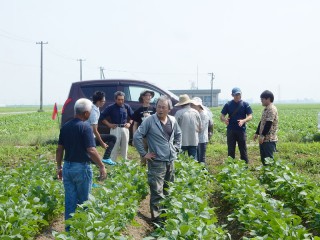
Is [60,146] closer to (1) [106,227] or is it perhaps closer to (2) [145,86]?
(1) [106,227]

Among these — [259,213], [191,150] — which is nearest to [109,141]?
[191,150]

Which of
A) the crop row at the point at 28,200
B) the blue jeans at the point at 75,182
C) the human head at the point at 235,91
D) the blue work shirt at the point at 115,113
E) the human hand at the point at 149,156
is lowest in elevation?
the crop row at the point at 28,200

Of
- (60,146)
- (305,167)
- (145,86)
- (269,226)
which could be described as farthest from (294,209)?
(145,86)

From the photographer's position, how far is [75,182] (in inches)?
232

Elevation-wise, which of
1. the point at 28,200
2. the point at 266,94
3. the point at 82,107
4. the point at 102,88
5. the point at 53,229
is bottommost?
the point at 53,229

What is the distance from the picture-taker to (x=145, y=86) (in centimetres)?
1336

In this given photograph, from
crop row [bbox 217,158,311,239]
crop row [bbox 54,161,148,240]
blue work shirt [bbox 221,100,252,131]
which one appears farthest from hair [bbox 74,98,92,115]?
blue work shirt [bbox 221,100,252,131]

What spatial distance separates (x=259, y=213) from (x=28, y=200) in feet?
9.12

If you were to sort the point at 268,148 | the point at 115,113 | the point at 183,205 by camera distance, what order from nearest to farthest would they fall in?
1. the point at 183,205
2. the point at 268,148
3. the point at 115,113

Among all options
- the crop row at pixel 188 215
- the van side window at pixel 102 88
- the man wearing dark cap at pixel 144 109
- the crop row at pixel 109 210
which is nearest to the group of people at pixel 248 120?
the man wearing dark cap at pixel 144 109

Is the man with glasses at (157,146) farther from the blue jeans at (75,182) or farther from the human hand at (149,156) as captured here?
the blue jeans at (75,182)

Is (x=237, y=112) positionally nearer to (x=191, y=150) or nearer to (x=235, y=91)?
(x=235, y=91)

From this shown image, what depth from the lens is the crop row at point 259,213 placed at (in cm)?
459

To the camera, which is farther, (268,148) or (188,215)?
(268,148)
